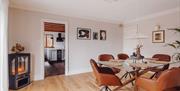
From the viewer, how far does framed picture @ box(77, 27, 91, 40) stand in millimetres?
4945

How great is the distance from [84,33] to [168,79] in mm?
3529

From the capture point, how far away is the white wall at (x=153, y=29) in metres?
4.12

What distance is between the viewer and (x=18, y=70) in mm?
3336

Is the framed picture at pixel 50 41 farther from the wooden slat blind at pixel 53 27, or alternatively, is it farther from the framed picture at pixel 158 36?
the framed picture at pixel 158 36

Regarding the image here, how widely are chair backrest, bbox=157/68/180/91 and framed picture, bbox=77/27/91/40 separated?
11.2ft

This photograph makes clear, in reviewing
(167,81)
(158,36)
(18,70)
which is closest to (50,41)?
(18,70)

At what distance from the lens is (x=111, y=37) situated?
577 centimetres

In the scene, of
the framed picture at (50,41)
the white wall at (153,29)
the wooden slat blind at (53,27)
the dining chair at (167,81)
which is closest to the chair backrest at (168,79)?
the dining chair at (167,81)

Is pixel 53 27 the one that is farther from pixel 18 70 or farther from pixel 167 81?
pixel 167 81

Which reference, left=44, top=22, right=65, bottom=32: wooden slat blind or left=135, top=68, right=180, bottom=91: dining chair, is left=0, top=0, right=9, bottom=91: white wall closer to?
left=44, top=22, right=65, bottom=32: wooden slat blind

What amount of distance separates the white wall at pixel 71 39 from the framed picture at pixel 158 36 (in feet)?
5.30

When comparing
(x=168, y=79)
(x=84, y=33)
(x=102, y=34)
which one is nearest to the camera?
(x=168, y=79)

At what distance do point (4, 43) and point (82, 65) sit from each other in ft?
9.69

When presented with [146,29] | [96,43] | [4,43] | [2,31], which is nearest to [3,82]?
[4,43]
